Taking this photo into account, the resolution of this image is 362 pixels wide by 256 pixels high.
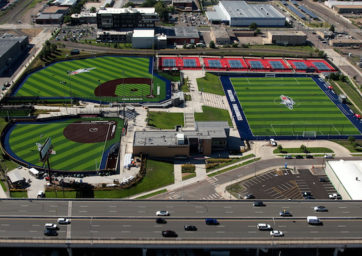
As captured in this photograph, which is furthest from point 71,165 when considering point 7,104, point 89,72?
point 89,72

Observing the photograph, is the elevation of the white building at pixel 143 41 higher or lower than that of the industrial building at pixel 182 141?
higher

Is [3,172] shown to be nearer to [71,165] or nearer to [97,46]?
[71,165]

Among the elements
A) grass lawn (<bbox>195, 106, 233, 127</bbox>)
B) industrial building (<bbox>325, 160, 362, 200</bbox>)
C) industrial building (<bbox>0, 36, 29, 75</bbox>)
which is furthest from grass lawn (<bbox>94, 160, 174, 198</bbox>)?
industrial building (<bbox>0, 36, 29, 75</bbox>)

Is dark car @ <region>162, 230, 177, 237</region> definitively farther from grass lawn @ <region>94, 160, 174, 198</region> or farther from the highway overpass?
grass lawn @ <region>94, 160, 174, 198</region>

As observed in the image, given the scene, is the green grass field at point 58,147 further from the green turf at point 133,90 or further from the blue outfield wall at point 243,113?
the blue outfield wall at point 243,113

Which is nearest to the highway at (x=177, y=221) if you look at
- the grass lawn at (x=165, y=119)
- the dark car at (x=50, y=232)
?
the dark car at (x=50, y=232)

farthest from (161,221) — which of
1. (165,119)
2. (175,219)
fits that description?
(165,119)

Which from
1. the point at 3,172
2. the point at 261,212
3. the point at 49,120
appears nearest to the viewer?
the point at 261,212

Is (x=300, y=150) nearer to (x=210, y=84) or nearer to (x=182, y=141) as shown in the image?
(x=182, y=141)
